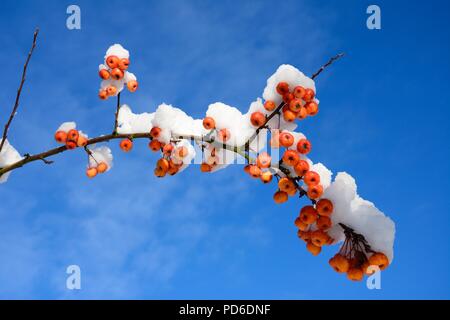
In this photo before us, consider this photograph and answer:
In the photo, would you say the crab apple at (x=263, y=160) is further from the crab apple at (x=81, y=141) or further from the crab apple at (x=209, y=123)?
the crab apple at (x=81, y=141)

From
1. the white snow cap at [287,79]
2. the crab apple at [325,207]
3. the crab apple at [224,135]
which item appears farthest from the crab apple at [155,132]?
the crab apple at [325,207]

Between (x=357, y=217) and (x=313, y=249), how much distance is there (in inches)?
19.1

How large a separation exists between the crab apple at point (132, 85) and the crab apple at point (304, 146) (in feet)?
6.33

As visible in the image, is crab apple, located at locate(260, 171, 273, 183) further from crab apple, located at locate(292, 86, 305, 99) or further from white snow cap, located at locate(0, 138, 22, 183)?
white snow cap, located at locate(0, 138, 22, 183)

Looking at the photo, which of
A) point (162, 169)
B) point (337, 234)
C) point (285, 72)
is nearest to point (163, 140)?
point (162, 169)

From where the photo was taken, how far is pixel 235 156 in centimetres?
430

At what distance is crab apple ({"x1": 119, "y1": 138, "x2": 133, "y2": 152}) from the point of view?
4465 mm

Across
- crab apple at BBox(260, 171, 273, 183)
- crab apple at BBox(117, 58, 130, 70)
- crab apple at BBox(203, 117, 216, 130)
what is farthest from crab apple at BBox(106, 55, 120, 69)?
crab apple at BBox(260, 171, 273, 183)

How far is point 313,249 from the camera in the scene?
3844 millimetres

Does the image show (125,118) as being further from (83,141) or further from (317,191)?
(317,191)

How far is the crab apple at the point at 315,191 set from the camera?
374 centimetres

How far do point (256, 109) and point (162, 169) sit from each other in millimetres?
1104

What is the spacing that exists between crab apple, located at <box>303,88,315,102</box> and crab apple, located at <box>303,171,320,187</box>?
28.7 inches

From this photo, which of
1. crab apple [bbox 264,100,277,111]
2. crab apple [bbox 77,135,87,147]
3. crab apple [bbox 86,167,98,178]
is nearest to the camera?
crab apple [bbox 264,100,277,111]
